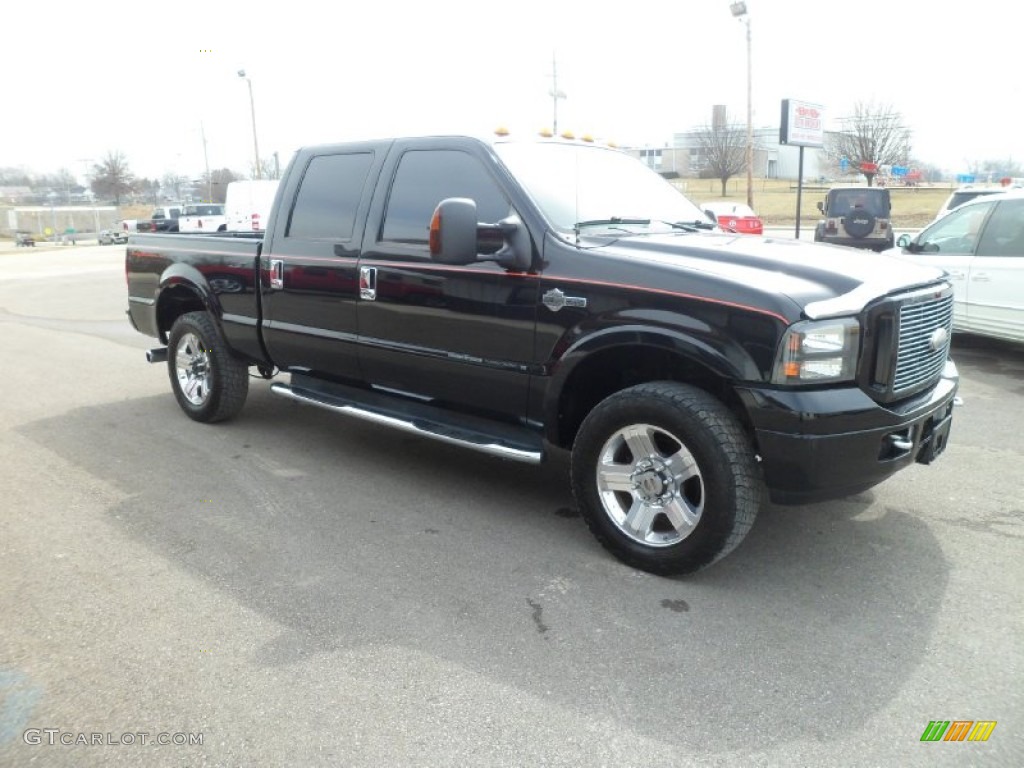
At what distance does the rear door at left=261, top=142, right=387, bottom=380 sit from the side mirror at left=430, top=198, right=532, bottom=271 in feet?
3.62

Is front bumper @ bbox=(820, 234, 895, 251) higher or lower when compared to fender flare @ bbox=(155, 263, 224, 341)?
lower

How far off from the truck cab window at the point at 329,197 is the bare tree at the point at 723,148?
192 ft

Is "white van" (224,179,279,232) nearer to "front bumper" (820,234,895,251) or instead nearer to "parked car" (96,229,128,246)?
"front bumper" (820,234,895,251)

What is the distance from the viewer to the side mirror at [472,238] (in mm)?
3775

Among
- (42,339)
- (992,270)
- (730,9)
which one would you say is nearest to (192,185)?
(730,9)

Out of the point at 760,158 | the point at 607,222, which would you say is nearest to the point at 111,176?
the point at 760,158

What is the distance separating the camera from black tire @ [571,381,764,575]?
11.2 ft

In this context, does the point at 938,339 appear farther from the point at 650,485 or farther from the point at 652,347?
the point at 650,485

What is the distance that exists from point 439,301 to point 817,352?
6.54ft

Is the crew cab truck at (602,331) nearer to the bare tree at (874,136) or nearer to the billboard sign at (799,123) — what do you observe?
the billboard sign at (799,123)

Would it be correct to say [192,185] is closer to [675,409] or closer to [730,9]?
[730,9]

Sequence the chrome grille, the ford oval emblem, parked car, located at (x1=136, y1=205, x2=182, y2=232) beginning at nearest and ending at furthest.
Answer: the chrome grille, the ford oval emblem, parked car, located at (x1=136, y1=205, x2=182, y2=232)

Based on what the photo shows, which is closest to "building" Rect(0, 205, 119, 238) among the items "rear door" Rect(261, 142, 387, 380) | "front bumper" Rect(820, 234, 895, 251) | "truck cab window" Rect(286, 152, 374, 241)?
"front bumper" Rect(820, 234, 895, 251)
